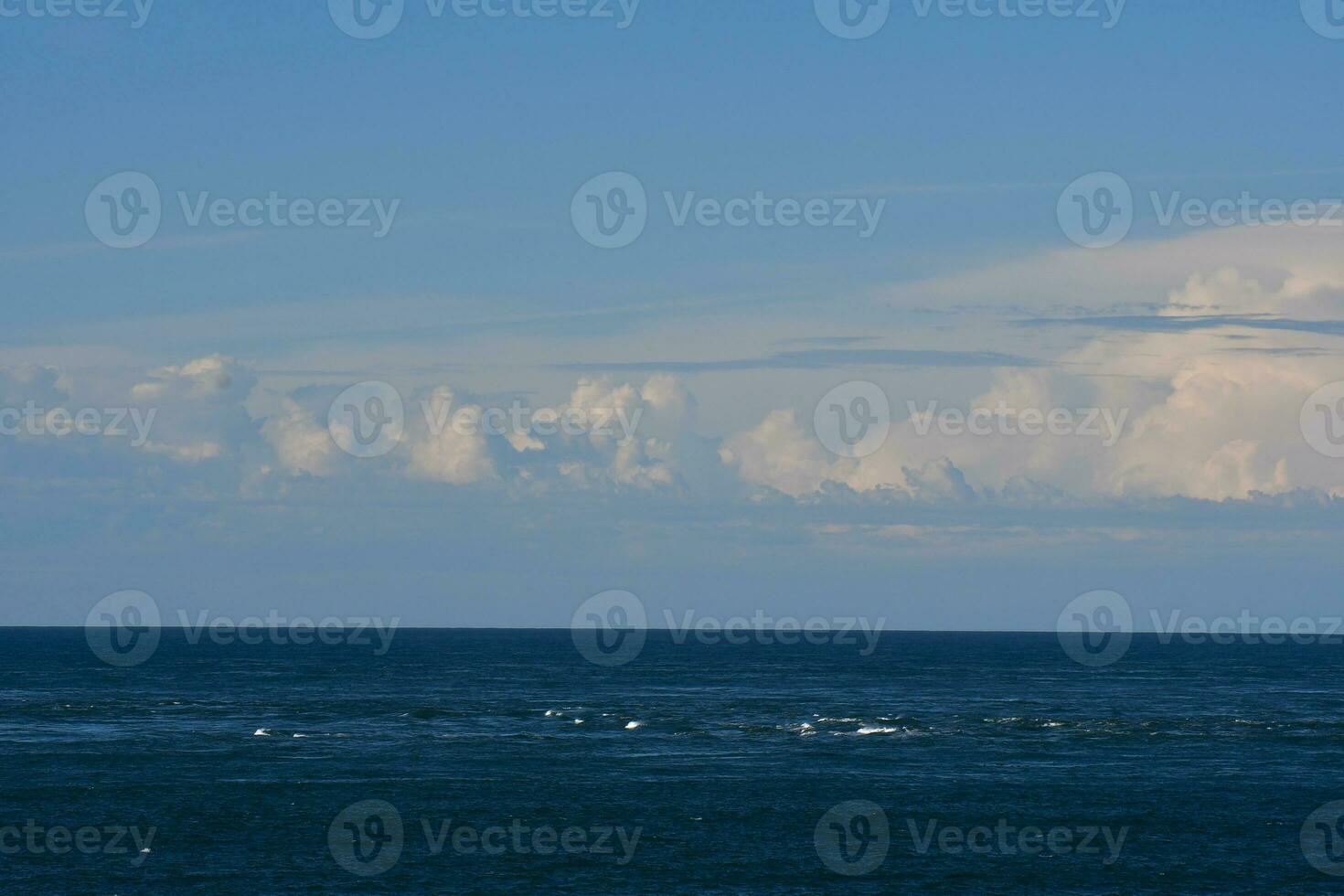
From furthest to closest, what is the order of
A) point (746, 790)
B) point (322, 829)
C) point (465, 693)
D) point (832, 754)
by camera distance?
1. point (465, 693)
2. point (832, 754)
3. point (746, 790)
4. point (322, 829)

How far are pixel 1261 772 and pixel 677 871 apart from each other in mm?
50320

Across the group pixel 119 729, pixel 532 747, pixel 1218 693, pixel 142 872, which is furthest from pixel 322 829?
pixel 1218 693

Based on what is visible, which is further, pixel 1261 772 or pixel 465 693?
pixel 465 693

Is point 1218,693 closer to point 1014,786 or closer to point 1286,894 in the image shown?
point 1014,786

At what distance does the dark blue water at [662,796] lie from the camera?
73.7m

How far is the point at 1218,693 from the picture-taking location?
182 meters

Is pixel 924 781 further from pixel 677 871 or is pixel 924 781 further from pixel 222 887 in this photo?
pixel 222 887

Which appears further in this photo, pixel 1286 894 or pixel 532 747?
pixel 532 747

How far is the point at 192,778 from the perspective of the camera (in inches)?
3942

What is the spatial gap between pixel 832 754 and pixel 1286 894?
4725cm

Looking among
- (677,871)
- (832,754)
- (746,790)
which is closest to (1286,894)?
(677,871)

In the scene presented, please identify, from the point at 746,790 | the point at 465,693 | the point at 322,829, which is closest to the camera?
the point at 322,829

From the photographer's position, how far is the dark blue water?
242 ft

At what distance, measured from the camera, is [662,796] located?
9388cm
